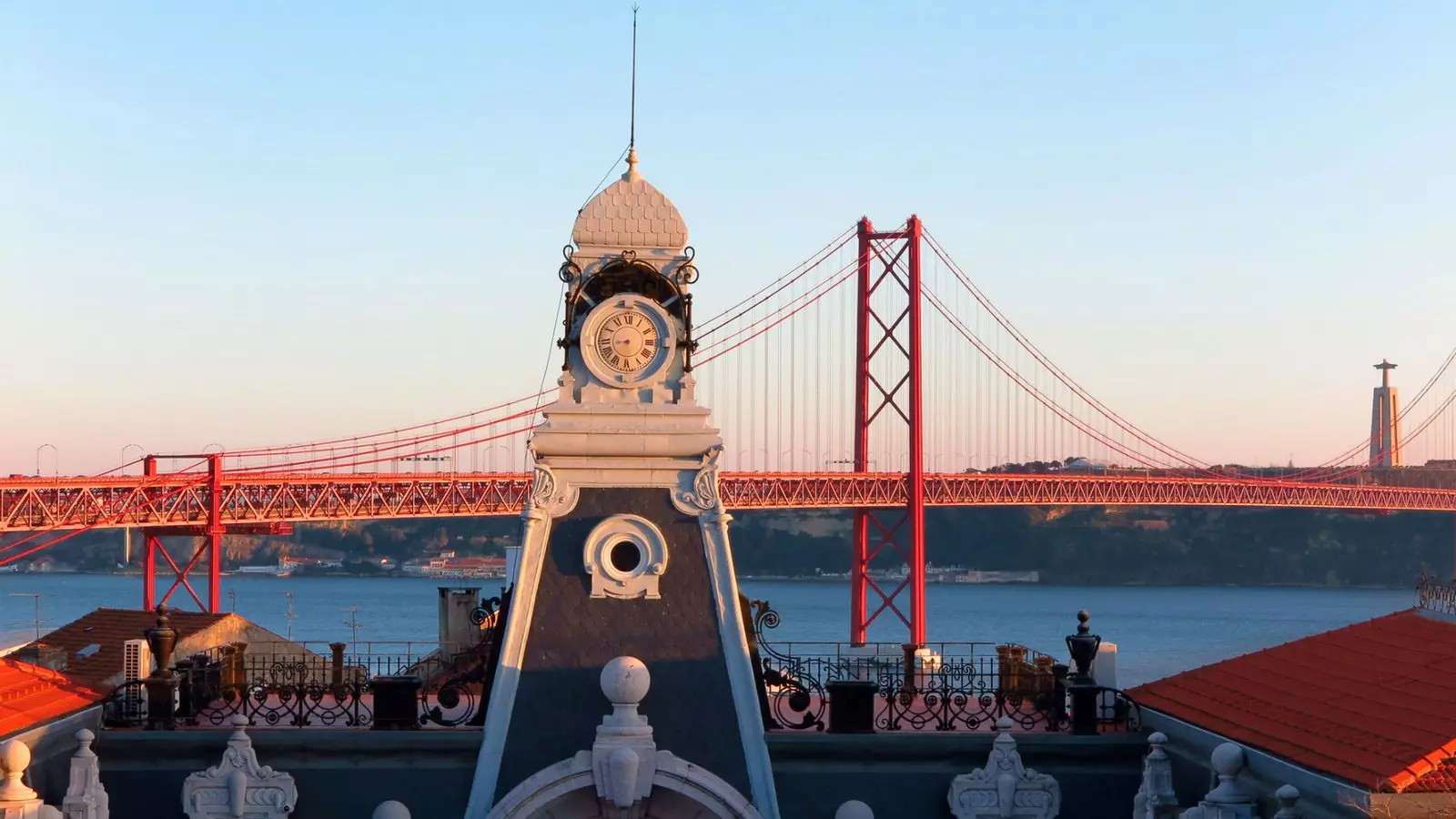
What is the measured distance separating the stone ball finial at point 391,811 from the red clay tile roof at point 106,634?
219 inches

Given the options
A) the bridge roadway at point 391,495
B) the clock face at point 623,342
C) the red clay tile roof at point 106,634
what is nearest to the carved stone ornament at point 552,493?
the clock face at point 623,342

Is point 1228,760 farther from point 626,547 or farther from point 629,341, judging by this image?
point 629,341

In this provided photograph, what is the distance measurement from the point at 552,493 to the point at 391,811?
272 centimetres

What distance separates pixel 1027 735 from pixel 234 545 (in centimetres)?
10788

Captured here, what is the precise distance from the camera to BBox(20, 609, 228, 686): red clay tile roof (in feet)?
62.9

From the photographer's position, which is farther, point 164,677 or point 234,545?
point 234,545

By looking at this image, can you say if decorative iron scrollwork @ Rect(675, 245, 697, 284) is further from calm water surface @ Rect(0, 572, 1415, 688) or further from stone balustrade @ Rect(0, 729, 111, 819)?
calm water surface @ Rect(0, 572, 1415, 688)

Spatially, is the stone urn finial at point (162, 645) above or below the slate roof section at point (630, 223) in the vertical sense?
below

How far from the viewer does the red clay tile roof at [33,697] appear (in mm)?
12586

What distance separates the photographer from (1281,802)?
11.0 meters

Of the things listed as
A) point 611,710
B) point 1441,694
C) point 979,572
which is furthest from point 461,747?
point 979,572

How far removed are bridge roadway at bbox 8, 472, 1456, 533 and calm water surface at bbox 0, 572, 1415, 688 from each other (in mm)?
14021

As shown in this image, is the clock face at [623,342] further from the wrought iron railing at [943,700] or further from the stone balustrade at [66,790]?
the stone balustrade at [66,790]

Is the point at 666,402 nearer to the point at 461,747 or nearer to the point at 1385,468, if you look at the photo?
the point at 461,747
